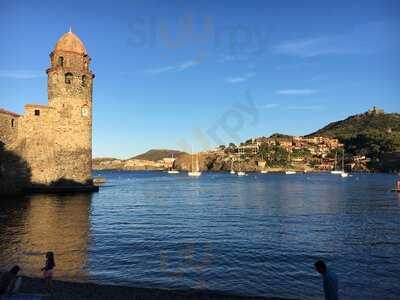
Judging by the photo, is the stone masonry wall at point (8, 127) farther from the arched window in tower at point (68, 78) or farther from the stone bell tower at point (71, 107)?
the arched window in tower at point (68, 78)

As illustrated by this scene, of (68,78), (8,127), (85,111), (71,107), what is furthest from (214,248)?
(68,78)

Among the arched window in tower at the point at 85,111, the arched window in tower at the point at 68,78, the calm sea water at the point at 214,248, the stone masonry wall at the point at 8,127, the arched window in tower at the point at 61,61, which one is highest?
the arched window in tower at the point at 61,61

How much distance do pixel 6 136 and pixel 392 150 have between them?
182138 mm

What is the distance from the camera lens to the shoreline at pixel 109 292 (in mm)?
11433

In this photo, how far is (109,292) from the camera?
1188 cm

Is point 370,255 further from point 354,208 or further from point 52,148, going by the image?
point 52,148

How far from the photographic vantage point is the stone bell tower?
44656mm

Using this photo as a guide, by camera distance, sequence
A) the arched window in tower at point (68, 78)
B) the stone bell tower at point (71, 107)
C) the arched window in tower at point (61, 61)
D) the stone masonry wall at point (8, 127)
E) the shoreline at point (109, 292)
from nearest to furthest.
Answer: the shoreline at point (109, 292)
the stone masonry wall at point (8, 127)
the stone bell tower at point (71, 107)
the arched window in tower at point (61, 61)
the arched window in tower at point (68, 78)

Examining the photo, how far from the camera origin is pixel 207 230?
2480cm

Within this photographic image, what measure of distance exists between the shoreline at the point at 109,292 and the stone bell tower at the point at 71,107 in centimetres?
3401

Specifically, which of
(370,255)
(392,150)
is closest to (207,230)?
(370,255)

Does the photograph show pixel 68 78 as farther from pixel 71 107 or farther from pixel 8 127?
pixel 8 127

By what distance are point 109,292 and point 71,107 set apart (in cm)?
3689

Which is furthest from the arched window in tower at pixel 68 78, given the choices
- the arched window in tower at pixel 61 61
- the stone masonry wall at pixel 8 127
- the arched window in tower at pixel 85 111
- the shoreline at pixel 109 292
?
the shoreline at pixel 109 292
